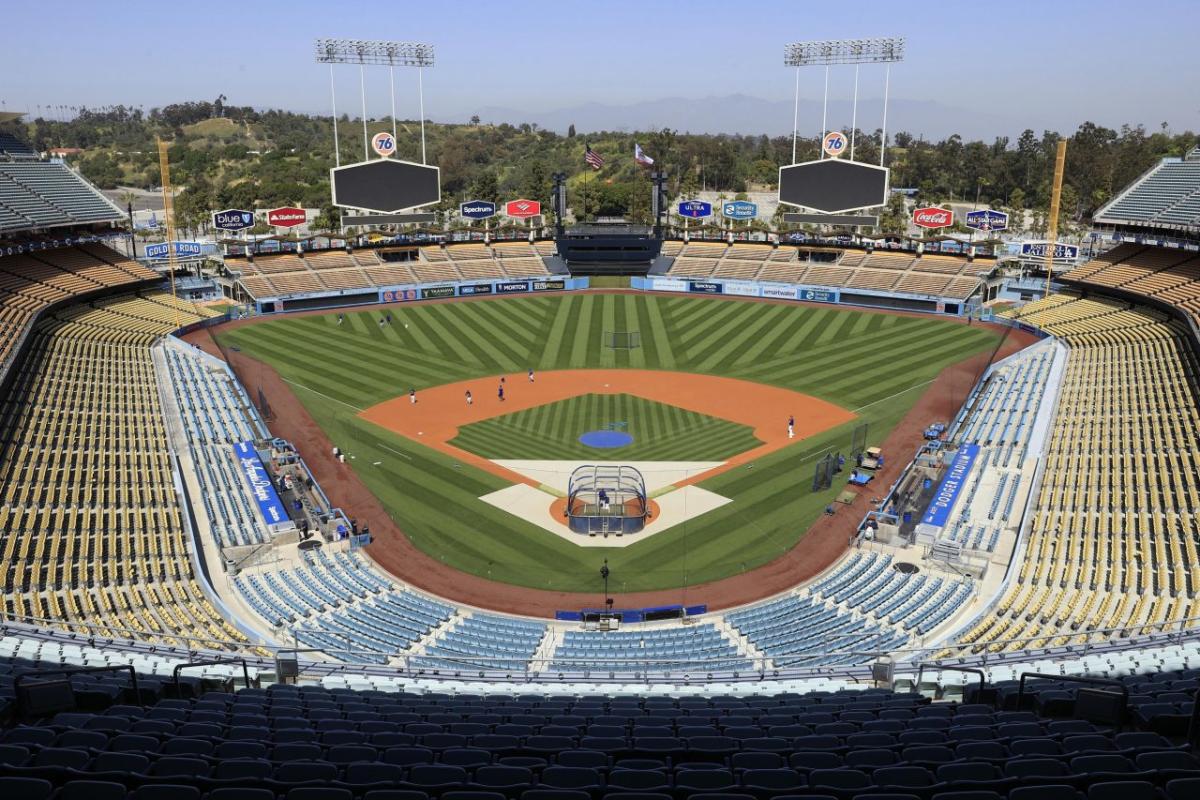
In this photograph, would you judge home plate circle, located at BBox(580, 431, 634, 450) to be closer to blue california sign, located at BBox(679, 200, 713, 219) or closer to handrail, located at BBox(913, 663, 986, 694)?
handrail, located at BBox(913, 663, 986, 694)

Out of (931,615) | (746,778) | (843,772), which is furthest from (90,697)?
(931,615)

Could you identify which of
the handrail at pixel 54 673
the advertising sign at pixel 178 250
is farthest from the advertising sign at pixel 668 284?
the handrail at pixel 54 673

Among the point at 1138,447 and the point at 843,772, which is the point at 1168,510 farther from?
the point at 843,772

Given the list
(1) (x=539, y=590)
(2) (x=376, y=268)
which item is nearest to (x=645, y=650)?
(1) (x=539, y=590)

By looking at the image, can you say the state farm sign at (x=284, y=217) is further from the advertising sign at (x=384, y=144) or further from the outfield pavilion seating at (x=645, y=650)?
the outfield pavilion seating at (x=645, y=650)

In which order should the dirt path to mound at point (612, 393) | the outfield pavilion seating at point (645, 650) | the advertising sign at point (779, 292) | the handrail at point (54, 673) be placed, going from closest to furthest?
the handrail at point (54, 673)
the outfield pavilion seating at point (645, 650)
the dirt path to mound at point (612, 393)
the advertising sign at point (779, 292)

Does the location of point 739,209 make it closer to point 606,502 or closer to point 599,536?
point 606,502
